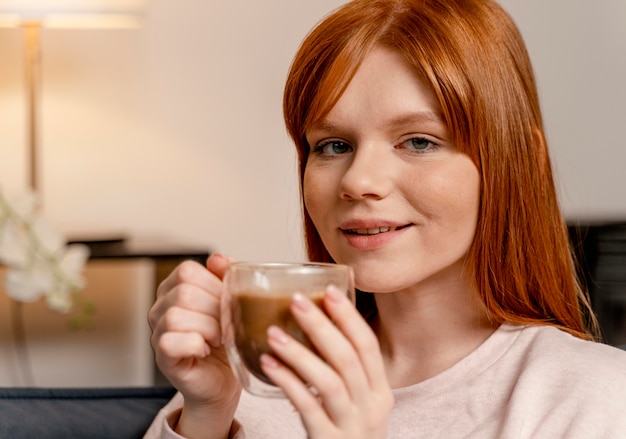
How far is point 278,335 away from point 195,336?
194mm

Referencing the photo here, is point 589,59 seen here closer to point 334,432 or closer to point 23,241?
point 334,432

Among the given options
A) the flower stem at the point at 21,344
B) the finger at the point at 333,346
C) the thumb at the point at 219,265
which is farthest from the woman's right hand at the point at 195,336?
the flower stem at the point at 21,344

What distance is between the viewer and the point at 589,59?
14.2 ft

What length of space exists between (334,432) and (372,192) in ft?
1.42

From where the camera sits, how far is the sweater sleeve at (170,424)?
136 cm

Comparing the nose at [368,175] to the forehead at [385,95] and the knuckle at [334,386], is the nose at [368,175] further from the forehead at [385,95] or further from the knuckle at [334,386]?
the knuckle at [334,386]

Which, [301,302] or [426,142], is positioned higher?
[426,142]

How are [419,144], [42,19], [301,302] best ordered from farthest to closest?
[42,19] < [419,144] < [301,302]

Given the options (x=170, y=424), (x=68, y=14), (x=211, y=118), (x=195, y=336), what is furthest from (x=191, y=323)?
(x=211, y=118)

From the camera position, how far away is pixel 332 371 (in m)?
0.98

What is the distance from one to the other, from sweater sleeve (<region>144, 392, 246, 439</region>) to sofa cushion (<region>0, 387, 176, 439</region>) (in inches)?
1.9

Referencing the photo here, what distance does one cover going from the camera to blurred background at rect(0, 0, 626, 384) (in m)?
4.13

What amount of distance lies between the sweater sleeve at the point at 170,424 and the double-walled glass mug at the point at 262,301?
1.18 ft

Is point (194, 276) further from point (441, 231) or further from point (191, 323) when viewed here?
point (441, 231)
